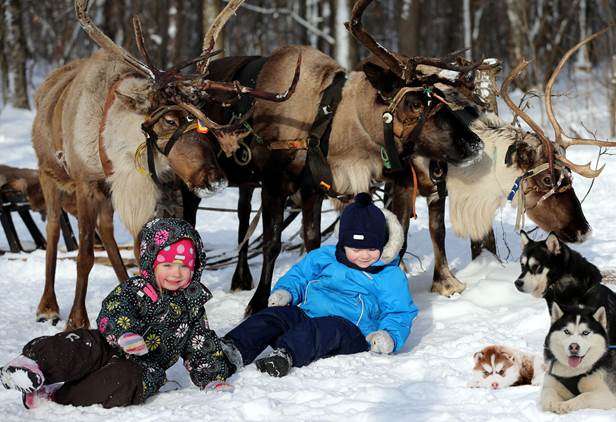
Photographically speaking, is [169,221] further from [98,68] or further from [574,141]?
→ [574,141]

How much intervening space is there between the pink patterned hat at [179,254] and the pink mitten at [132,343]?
38 cm

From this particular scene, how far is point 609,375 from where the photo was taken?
2965mm

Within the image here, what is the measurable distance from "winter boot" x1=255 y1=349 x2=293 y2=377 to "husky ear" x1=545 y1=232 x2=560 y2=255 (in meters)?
1.32

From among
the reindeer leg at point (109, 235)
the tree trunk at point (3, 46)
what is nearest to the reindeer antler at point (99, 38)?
the reindeer leg at point (109, 235)

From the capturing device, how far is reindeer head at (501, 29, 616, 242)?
5.15 metres

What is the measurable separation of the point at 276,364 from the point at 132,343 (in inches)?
27.9

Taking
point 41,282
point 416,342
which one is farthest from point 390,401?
point 41,282

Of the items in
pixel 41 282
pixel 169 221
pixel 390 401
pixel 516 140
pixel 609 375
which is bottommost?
pixel 41 282

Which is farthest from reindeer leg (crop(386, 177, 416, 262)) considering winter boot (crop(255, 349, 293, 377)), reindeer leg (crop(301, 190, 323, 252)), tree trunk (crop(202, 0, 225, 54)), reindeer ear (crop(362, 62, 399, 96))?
tree trunk (crop(202, 0, 225, 54))

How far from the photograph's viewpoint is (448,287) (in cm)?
552

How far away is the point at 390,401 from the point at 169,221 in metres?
1.33

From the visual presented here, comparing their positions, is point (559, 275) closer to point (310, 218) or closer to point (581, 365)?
point (581, 365)

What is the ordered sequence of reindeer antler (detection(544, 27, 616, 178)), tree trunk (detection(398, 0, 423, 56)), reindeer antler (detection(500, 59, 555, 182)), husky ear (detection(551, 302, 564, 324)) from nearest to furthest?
1. husky ear (detection(551, 302, 564, 324))
2. reindeer antler (detection(544, 27, 616, 178))
3. reindeer antler (detection(500, 59, 555, 182))
4. tree trunk (detection(398, 0, 423, 56))

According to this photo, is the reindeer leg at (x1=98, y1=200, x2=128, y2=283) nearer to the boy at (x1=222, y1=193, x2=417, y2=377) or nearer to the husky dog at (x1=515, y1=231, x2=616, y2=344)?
the boy at (x1=222, y1=193, x2=417, y2=377)
